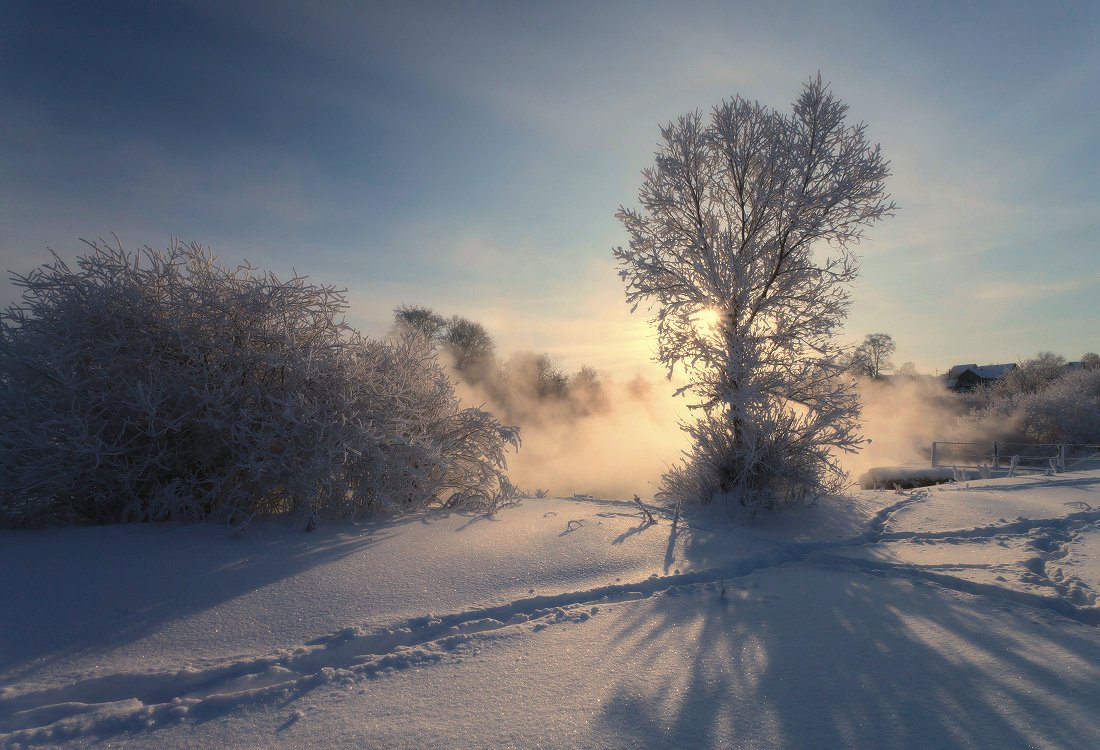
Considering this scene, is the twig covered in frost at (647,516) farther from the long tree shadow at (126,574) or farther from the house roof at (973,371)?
the house roof at (973,371)

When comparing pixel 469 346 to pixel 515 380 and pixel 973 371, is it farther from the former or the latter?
pixel 973 371

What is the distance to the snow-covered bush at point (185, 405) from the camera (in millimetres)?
5051

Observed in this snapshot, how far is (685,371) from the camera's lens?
8.16m

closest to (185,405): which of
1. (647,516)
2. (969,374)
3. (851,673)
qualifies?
(647,516)

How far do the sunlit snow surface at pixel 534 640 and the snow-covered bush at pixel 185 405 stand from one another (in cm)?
48

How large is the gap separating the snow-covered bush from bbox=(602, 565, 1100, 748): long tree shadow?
347 cm

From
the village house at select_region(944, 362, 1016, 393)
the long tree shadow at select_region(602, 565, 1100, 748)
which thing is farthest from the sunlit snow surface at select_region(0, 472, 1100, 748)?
the village house at select_region(944, 362, 1016, 393)

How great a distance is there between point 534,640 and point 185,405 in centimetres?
423

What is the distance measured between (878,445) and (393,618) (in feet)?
107

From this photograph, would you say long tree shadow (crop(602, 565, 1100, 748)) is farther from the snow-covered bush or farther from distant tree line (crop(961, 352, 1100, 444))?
distant tree line (crop(961, 352, 1100, 444))

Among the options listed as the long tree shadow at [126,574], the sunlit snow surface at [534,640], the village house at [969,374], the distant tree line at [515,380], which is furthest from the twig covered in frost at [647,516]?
the village house at [969,374]

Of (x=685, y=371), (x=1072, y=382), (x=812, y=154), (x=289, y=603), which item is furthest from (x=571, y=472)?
(x=1072, y=382)

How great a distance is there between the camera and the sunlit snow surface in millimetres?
2422

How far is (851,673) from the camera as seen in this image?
291 centimetres
